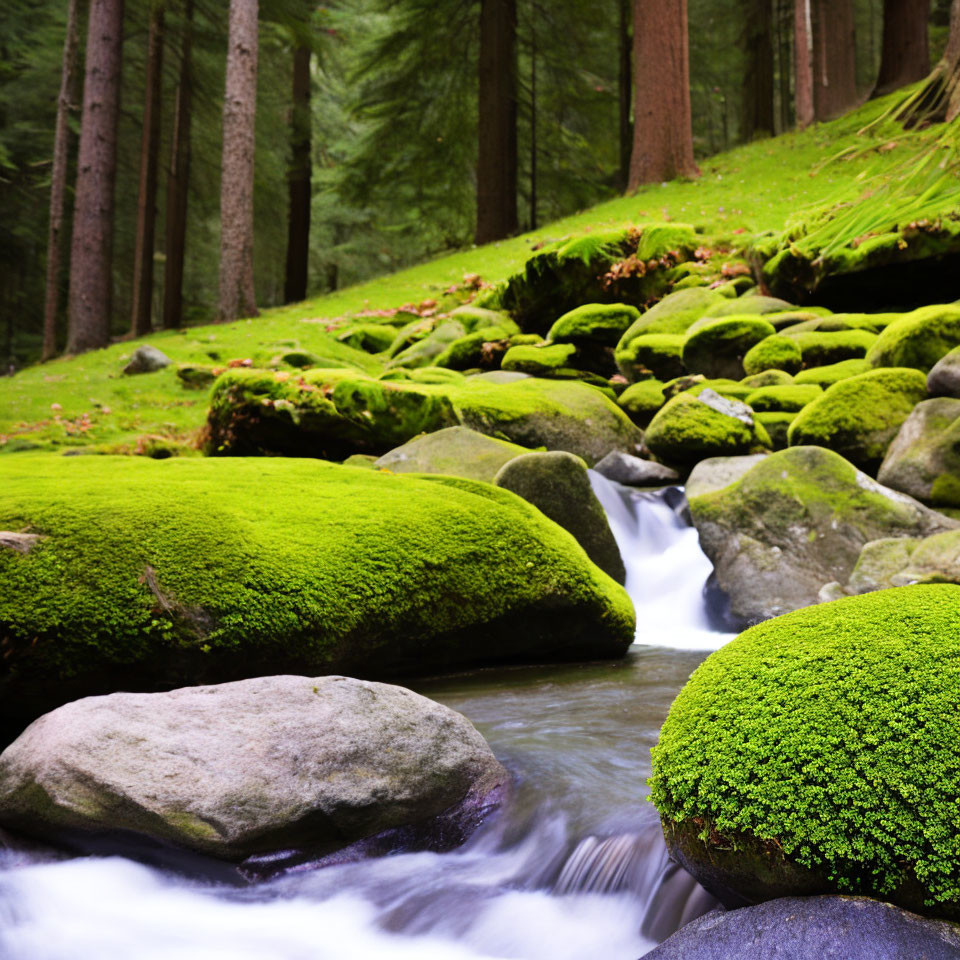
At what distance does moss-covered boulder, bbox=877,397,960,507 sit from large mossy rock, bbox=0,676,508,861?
16.6ft

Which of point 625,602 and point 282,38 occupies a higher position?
point 282,38

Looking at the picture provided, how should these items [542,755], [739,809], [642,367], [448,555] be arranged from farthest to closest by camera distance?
[642,367], [448,555], [542,755], [739,809]

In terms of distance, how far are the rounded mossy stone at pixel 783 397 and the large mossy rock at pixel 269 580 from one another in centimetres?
414

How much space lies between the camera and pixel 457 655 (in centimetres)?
496

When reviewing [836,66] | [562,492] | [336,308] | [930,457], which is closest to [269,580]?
[562,492]

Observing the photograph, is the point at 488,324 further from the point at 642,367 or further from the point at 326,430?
the point at 326,430

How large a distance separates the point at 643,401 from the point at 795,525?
399 centimetres

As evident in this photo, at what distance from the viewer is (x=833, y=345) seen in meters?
9.45

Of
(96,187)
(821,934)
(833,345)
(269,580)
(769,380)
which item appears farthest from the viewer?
(96,187)

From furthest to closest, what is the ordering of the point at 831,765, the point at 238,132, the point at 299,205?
1. the point at 299,205
2. the point at 238,132
3. the point at 831,765

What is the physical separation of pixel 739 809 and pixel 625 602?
3.68m

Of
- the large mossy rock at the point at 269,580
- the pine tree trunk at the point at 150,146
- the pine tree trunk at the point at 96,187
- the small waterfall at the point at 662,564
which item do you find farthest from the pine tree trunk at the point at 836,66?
the large mossy rock at the point at 269,580

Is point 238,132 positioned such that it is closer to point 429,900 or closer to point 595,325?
point 595,325

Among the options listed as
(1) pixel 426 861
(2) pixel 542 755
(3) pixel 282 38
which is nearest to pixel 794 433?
(2) pixel 542 755
